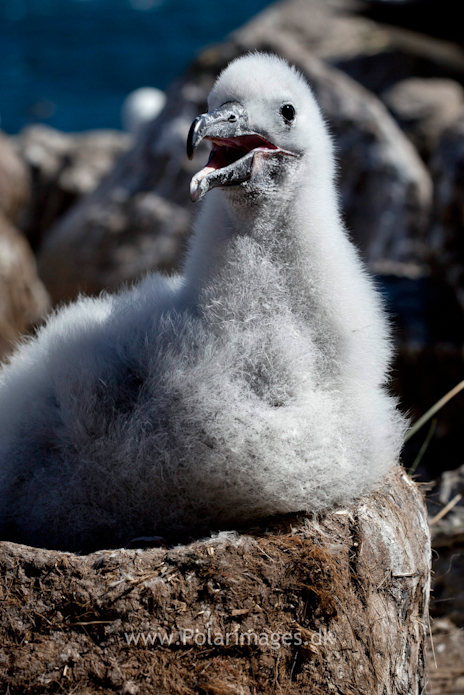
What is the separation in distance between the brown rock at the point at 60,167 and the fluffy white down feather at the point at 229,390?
29.1 feet

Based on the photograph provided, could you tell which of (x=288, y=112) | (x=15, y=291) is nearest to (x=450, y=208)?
(x=288, y=112)

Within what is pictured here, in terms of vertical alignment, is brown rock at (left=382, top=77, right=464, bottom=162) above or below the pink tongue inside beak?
below

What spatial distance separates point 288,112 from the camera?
2066 mm

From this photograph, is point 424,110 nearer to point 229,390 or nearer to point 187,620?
point 229,390

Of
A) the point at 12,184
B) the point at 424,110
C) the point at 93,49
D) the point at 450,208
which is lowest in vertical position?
the point at 424,110

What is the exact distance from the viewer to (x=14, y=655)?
179 cm

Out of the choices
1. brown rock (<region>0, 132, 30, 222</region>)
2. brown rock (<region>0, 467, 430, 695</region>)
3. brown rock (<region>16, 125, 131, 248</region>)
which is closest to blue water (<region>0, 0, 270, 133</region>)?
brown rock (<region>16, 125, 131, 248</region>)

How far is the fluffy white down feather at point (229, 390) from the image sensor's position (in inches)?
75.8

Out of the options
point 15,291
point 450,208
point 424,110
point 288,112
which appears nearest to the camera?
point 288,112

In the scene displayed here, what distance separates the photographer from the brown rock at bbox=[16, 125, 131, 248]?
1153 cm

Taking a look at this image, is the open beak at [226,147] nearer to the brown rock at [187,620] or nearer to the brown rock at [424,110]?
the brown rock at [187,620]

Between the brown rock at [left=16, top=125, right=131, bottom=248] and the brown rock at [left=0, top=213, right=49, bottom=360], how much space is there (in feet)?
14.6

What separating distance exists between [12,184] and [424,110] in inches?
242

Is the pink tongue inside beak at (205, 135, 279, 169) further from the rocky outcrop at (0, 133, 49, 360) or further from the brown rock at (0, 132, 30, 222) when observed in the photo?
the brown rock at (0, 132, 30, 222)
